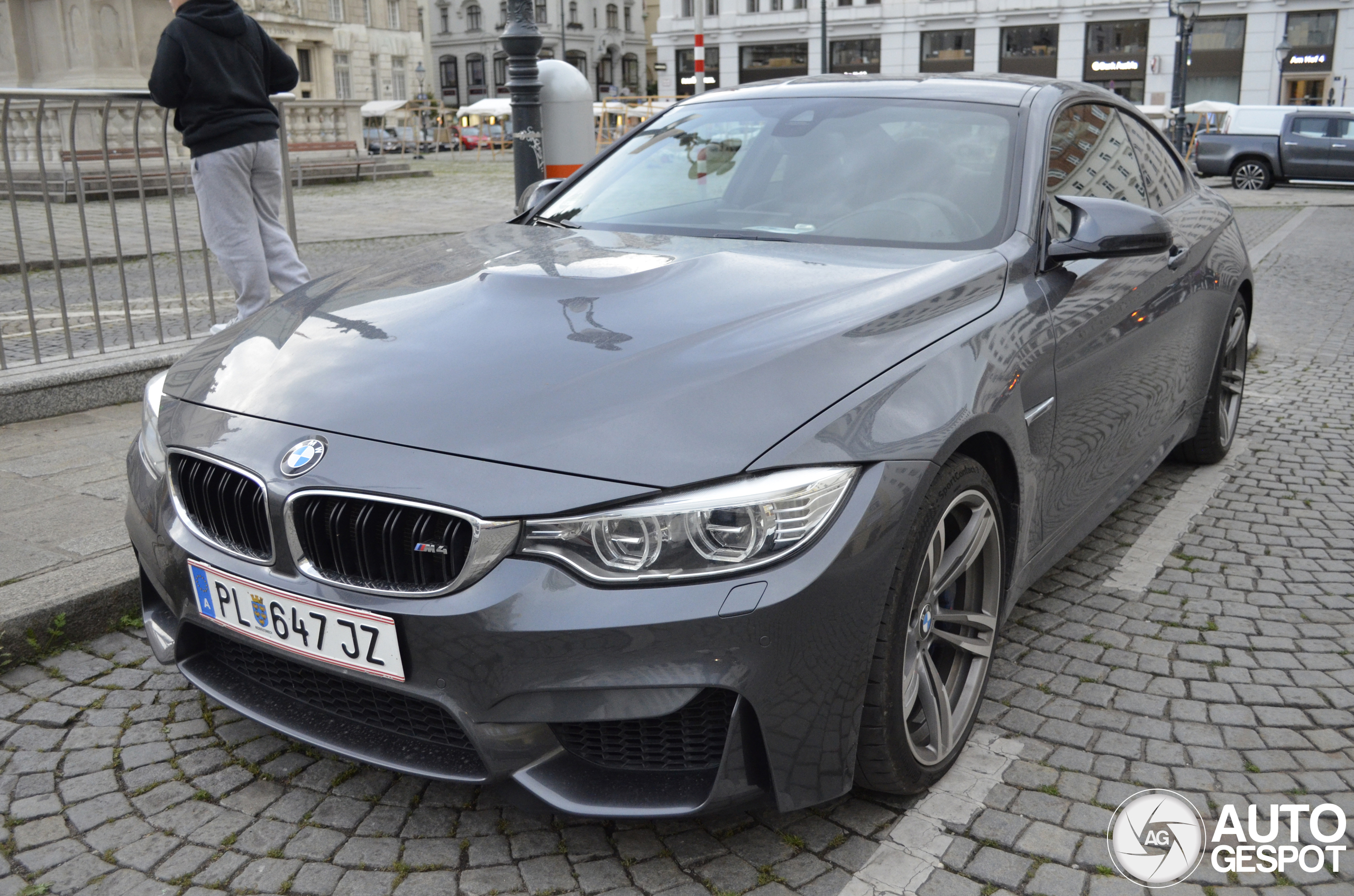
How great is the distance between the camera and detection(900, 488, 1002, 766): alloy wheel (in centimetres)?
253

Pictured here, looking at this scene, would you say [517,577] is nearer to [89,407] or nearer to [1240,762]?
[1240,762]

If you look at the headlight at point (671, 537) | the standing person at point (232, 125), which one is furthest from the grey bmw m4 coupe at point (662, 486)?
the standing person at point (232, 125)

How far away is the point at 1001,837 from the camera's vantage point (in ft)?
8.25

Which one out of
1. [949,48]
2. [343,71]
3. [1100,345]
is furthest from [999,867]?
[343,71]

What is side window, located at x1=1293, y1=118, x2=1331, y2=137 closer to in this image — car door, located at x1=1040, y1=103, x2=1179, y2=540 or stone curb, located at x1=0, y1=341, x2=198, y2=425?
car door, located at x1=1040, y1=103, x2=1179, y2=540

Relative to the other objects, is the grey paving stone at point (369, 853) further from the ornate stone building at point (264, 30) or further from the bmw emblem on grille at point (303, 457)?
the ornate stone building at point (264, 30)

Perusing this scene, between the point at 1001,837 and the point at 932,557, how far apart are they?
59 cm


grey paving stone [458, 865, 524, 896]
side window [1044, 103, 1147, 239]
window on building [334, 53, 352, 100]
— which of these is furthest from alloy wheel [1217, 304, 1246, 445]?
window on building [334, 53, 352, 100]

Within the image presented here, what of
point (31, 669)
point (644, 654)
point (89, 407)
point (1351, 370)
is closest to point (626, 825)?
point (644, 654)

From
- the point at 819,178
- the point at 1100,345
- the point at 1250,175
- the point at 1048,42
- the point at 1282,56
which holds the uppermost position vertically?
the point at 1048,42

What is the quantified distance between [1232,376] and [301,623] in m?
4.38

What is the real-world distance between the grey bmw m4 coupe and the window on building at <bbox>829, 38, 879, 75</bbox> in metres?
63.6

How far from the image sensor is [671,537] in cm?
212

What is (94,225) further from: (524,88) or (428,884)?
(428,884)
